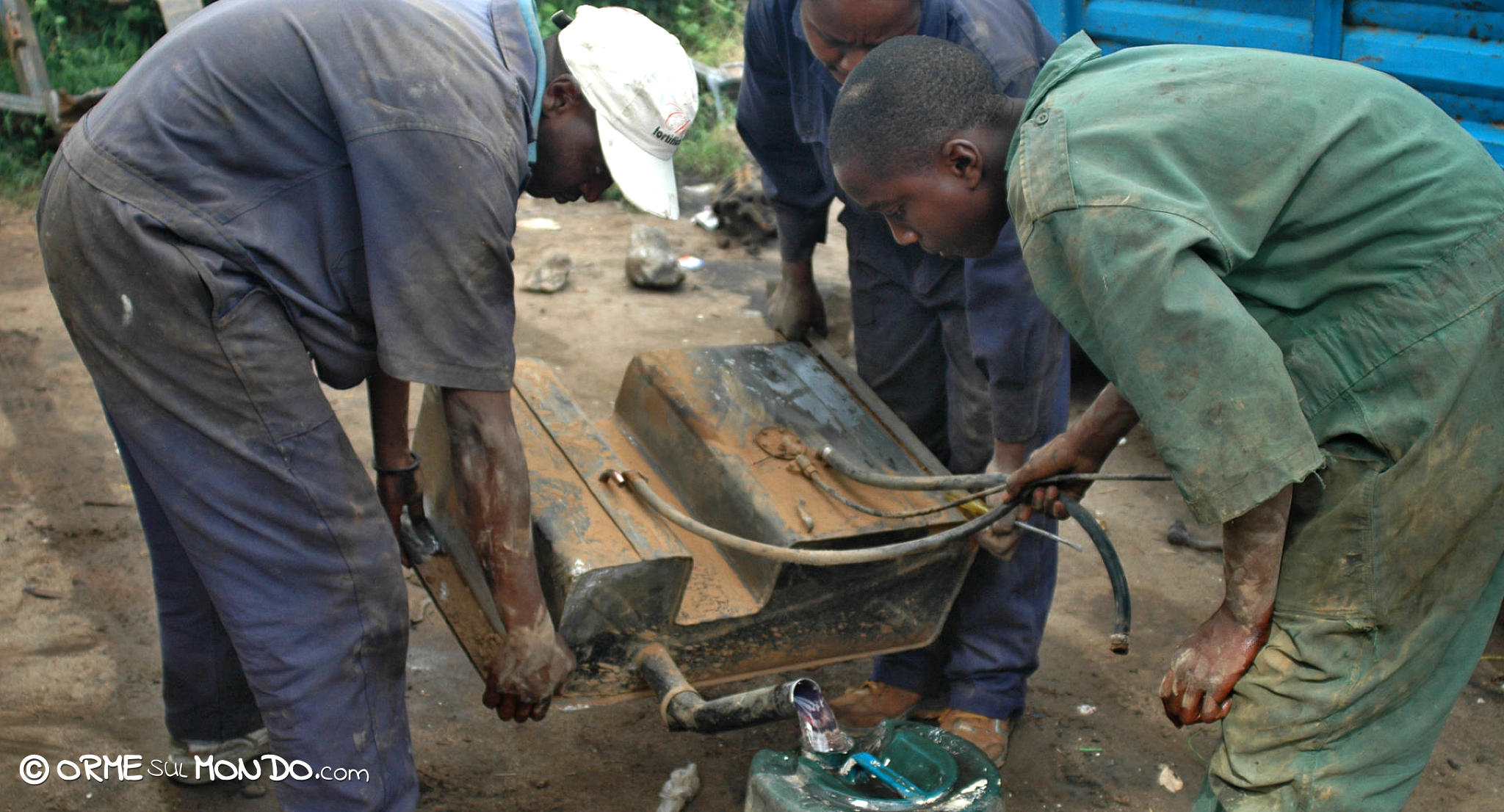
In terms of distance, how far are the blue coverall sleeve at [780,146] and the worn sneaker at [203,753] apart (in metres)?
1.89

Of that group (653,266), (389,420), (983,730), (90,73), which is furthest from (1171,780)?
(90,73)

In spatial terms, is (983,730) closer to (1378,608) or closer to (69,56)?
(1378,608)

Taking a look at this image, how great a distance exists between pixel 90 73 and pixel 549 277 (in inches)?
145

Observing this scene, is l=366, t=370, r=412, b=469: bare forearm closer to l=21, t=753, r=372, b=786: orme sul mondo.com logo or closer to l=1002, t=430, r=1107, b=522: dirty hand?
l=21, t=753, r=372, b=786: orme sul mondo.com logo

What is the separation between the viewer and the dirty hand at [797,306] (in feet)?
11.2

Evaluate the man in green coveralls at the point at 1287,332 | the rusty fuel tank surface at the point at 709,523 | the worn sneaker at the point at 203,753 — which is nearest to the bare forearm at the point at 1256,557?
A: the man in green coveralls at the point at 1287,332

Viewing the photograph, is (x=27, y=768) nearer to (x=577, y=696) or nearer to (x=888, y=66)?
(x=577, y=696)

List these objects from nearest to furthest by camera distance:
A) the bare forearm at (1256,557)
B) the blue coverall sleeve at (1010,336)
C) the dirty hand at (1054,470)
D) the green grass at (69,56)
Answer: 1. the bare forearm at (1256,557)
2. the dirty hand at (1054,470)
3. the blue coverall sleeve at (1010,336)
4. the green grass at (69,56)

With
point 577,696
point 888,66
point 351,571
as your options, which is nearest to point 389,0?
point 888,66

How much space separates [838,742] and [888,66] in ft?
3.85

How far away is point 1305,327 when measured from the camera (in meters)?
1.72

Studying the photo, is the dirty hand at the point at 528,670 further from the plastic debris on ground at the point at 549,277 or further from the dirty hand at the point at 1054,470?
the plastic debris on ground at the point at 549,277

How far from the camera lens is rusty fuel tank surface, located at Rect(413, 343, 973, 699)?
2395 mm

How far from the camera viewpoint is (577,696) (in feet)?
7.98
